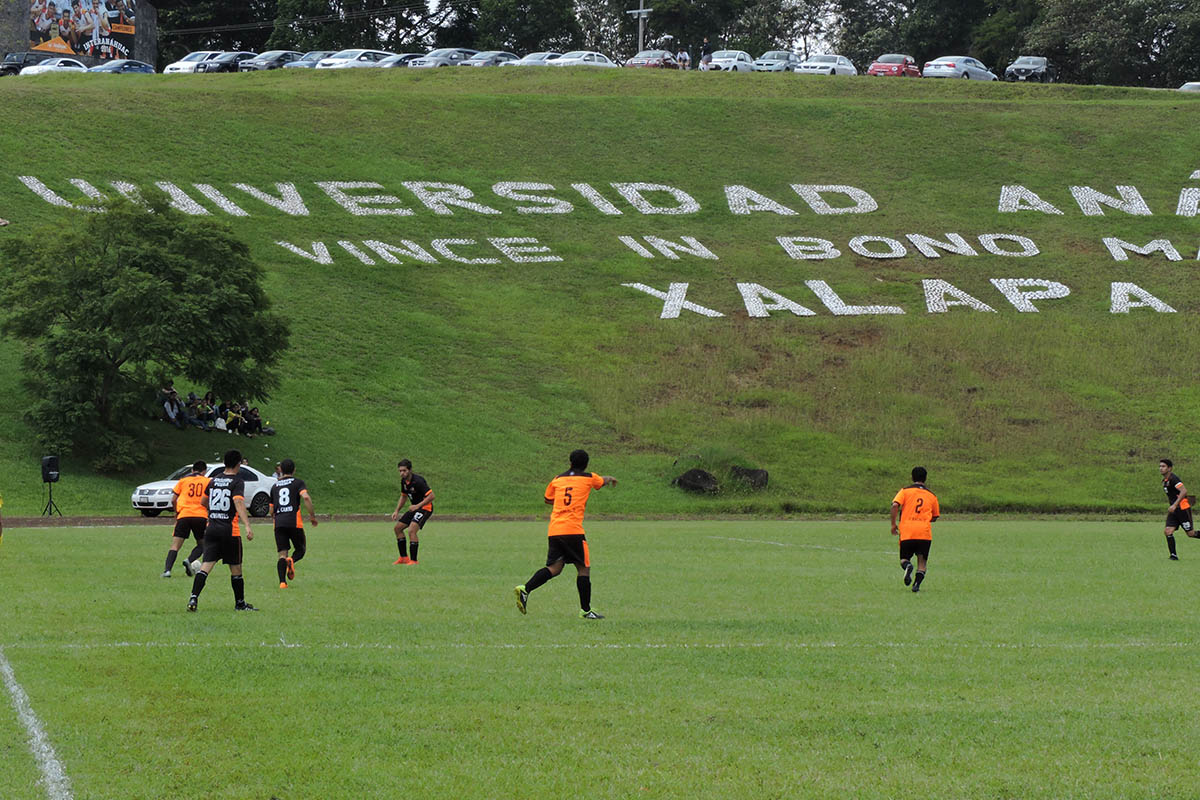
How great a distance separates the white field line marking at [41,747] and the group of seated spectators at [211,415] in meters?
34.7

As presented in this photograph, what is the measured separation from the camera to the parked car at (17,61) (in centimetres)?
8938

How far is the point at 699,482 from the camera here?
147 ft

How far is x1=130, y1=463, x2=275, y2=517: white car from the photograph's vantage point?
37250 mm

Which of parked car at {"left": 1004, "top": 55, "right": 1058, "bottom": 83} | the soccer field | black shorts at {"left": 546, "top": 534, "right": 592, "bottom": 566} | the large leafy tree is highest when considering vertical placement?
parked car at {"left": 1004, "top": 55, "right": 1058, "bottom": 83}

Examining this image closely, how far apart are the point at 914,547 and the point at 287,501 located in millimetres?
9506

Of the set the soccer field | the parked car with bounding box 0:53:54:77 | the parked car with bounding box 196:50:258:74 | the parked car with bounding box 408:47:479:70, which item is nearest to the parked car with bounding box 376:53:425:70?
the parked car with bounding box 408:47:479:70

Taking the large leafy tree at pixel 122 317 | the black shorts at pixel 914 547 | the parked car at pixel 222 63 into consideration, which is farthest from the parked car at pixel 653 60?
the black shorts at pixel 914 547

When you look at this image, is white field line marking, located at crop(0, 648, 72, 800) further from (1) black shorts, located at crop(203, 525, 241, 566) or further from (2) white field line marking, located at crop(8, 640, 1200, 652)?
(1) black shorts, located at crop(203, 525, 241, 566)

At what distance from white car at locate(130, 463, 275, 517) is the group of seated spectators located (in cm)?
684

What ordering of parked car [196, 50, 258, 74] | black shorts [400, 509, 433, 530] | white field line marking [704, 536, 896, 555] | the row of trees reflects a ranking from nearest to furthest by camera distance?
black shorts [400, 509, 433, 530] < white field line marking [704, 536, 896, 555] < parked car [196, 50, 258, 74] < the row of trees

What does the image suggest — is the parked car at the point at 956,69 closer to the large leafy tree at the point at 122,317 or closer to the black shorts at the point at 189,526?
the large leafy tree at the point at 122,317

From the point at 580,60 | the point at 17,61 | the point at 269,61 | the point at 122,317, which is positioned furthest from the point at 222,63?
the point at 122,317

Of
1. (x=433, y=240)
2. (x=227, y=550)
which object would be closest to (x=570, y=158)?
(x=433, y=240)

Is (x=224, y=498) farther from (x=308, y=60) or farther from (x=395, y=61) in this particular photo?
(x=308, y=60)
